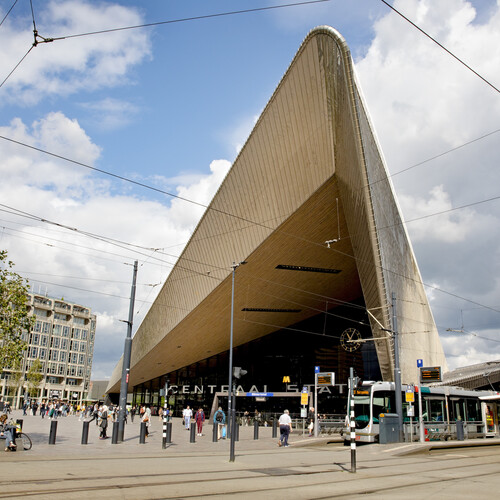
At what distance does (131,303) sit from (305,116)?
1100cm

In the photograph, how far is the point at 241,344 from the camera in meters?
49.9

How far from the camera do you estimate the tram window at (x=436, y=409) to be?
22.9 m

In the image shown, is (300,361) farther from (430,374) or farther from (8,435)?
(8,435)

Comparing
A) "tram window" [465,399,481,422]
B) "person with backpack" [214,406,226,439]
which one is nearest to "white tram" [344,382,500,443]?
"tram window" [465,399,481,422]

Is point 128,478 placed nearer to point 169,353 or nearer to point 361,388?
point 361,388

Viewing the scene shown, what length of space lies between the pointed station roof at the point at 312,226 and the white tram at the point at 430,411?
7.85 feet

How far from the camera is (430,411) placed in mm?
22859

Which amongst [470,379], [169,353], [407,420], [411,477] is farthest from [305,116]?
[169,353]

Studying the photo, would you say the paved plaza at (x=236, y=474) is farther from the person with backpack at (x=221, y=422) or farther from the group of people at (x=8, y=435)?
the person with backpack at (x=221, y=422)

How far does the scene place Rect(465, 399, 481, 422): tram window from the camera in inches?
982

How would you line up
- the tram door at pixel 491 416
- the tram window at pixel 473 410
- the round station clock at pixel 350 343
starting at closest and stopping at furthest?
the tram window at pixel 473 410
the tram door at pixel 491 416
the round station clock at pixel 350 343

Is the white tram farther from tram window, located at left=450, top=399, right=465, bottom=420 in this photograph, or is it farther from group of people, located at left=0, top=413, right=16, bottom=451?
group of people, located at left=0, top=413, right=16, bottom=451

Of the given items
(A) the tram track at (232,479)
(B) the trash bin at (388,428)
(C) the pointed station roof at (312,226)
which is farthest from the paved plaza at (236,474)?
(C) the pointed station roof at (312,226)

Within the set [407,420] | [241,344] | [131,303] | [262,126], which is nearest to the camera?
[131,303]
